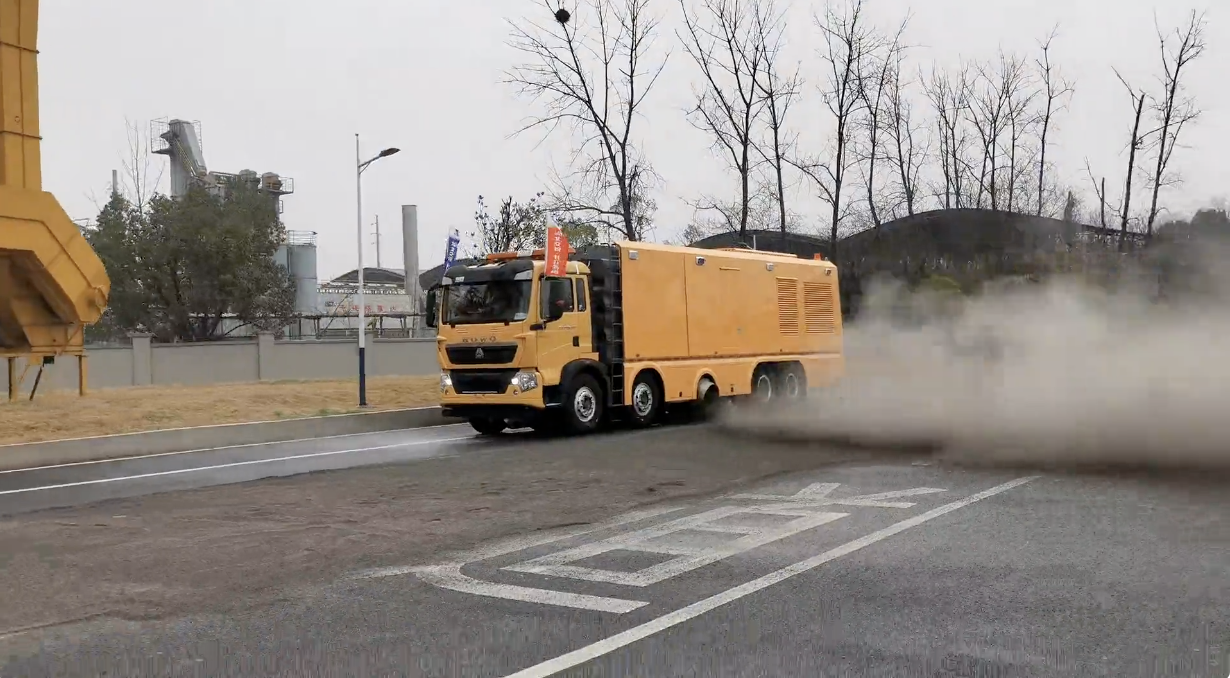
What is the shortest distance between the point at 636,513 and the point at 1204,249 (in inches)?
374

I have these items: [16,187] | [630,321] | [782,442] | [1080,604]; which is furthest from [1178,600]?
[16,187]

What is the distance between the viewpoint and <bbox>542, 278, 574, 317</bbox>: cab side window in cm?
1634

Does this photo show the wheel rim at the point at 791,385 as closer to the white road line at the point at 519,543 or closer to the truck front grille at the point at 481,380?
the truck front grille at the point at 481,380

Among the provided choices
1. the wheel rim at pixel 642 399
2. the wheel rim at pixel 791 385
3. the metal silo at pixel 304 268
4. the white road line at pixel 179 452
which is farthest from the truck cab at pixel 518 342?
the metal silo at pixel 304 268

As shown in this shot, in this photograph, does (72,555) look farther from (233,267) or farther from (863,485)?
(233,267)

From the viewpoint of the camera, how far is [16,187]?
1923 centimetres

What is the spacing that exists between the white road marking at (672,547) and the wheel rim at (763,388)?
10703 millimetres

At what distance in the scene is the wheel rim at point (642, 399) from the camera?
17469 millimetres

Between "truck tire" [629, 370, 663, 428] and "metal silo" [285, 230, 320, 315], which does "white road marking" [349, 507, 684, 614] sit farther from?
"metal silo" [285, 230, 320, 315]

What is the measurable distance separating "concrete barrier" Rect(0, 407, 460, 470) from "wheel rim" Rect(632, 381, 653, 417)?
5262 millimetres

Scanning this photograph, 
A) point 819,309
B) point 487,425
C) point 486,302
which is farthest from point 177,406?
point 819,309

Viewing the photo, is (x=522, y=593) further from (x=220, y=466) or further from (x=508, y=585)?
(x=220, y=466)

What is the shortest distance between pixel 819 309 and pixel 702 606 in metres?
16.5

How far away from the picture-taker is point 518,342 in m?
16.2
